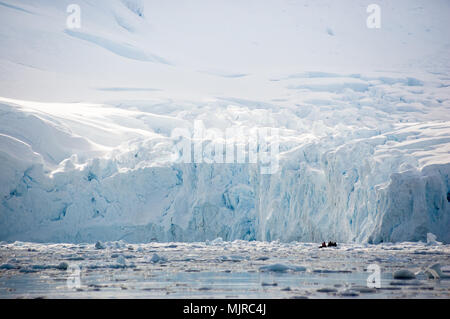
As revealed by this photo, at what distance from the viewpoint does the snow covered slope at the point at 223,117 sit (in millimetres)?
22703

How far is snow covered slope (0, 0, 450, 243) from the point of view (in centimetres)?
2270

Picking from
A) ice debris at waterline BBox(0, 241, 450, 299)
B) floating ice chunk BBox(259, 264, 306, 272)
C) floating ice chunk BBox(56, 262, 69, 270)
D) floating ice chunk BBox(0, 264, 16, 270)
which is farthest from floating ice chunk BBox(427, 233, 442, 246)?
floating ice chunk BBox(0, 264, 16, 270)

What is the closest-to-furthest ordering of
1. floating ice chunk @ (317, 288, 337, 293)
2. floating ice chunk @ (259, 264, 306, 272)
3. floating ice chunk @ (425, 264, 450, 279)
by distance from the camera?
floating ice chunk @ (317, 288, 337, 293) → floating ice chunk @ (425, 264, 450, 279) → floating ice chunk @ (259, 264, 306, 272)

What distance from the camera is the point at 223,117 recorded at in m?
40.9

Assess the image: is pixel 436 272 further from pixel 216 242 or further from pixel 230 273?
pixel 216 242

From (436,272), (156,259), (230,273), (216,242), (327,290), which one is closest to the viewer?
(327,290)

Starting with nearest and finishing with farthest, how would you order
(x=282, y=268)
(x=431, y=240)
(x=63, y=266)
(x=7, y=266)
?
(x=282, y=268) → (x=63, y=266) → (x=7, y=266) → (x=431, y=240)

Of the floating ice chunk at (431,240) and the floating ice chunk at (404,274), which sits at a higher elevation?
the floating ice chunk at (431,240)

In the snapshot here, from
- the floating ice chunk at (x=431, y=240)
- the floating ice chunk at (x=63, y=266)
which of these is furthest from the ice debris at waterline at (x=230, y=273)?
the floating ice chunk at (x=431, y=240)

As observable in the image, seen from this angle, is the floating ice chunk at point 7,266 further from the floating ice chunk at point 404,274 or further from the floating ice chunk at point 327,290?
the floating ice chunk at point 404,274

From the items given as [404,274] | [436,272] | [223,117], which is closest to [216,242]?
[404,274]

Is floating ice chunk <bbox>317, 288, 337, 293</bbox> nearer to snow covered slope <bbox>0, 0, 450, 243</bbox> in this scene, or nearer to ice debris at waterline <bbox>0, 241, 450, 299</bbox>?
ice debris at waterline <bbox>0, 241, 450, 299</bbox>

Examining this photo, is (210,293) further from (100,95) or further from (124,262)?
(100,95)

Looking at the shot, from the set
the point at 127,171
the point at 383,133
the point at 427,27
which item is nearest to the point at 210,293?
the point at 127,171
